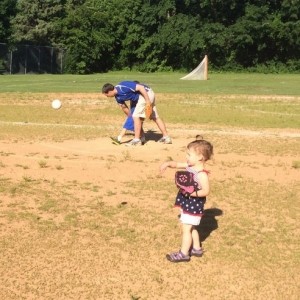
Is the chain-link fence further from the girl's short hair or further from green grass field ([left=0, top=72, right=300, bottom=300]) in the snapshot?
the girl's short hair

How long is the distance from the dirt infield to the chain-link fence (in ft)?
146

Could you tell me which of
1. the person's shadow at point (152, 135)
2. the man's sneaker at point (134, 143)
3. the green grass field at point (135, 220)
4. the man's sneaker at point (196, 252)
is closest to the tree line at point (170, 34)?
the person's shadow at point (152, 135)

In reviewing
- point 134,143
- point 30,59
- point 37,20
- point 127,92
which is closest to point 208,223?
point 134,143

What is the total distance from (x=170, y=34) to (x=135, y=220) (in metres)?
51.4

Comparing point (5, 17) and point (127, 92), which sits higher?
point (5, 17)

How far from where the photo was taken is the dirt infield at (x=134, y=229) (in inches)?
184

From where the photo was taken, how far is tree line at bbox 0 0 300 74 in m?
53.8

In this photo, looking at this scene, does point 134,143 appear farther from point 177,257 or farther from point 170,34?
point 170,34

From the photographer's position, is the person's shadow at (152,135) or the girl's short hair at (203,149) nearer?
the girl's short hair at (203,149)

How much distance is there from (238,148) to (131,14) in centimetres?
5135

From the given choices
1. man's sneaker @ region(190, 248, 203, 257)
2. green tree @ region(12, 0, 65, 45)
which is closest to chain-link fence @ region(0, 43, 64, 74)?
green tree @ region(12, 0, 65, 45)

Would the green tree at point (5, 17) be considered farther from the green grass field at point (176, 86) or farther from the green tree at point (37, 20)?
the green grass field at point (176, 86)

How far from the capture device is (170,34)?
56.3 meters

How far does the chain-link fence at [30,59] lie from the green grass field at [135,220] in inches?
1636
